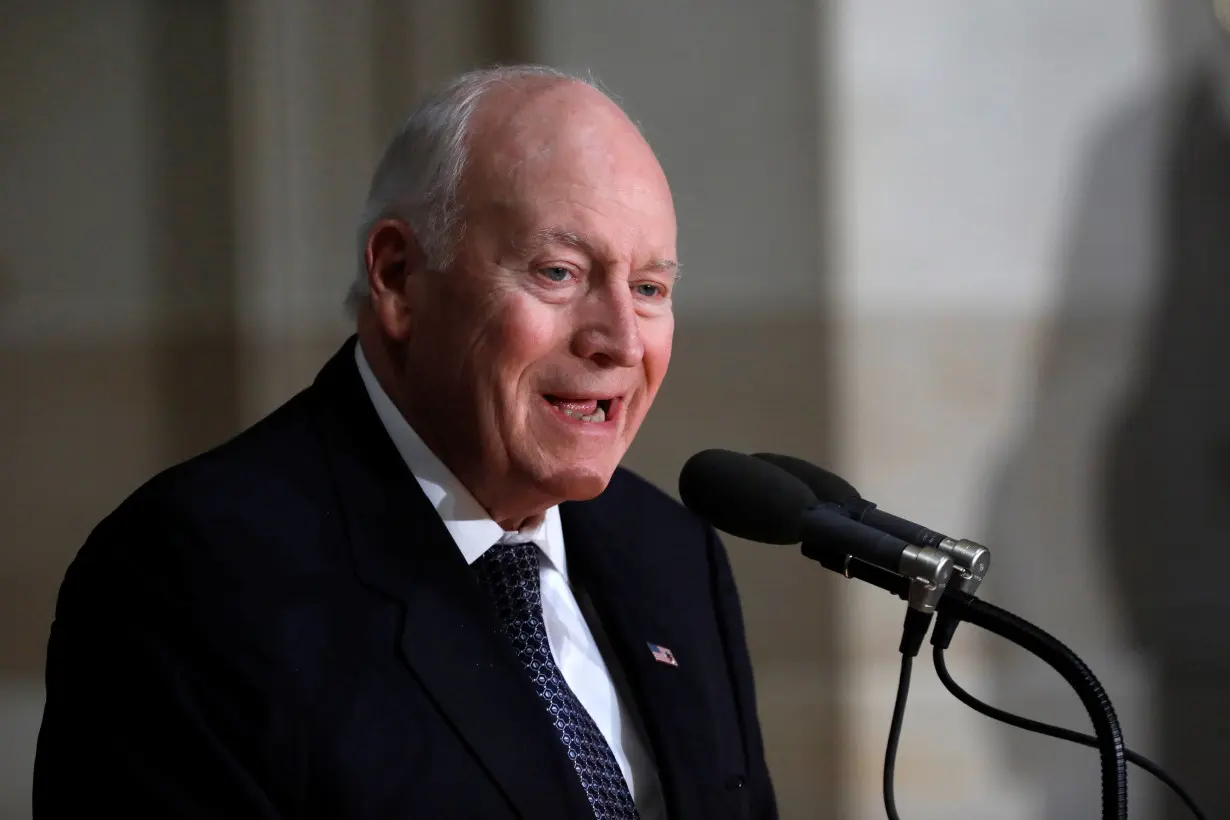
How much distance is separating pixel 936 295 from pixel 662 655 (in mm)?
1215

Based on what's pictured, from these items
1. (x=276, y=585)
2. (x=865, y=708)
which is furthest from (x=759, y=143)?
(x=276, y=585)

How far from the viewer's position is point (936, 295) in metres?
2.43

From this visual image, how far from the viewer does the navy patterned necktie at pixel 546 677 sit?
4.38ft

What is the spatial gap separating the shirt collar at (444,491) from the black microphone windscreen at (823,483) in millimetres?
419

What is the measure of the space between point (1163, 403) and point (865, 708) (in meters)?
0.89

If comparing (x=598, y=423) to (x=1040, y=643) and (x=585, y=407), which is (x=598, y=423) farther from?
(x=1040, y=643)

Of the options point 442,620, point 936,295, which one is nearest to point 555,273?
point 442,620

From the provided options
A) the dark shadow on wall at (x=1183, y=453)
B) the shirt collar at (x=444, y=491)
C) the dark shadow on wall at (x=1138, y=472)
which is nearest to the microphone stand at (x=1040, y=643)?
the shirt collar at (x=444, y=491)

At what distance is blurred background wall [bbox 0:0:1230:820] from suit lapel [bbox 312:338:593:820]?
998mm

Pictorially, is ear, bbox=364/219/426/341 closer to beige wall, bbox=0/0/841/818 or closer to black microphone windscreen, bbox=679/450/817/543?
black microphone windscreen, bbox=679/450/817/543

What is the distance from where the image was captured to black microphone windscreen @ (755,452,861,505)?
109 centimetres

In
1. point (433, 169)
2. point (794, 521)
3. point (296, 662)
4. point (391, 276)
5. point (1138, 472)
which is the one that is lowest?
point (1138, 472)

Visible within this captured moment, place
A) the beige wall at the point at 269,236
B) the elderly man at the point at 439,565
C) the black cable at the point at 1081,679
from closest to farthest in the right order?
the black cable at the point at 1081,679
the elderly man at the point at 439,565
the beige wall at the point at 269,236

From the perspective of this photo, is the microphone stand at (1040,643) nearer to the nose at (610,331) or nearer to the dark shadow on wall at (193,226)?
the nose at (610,331)
